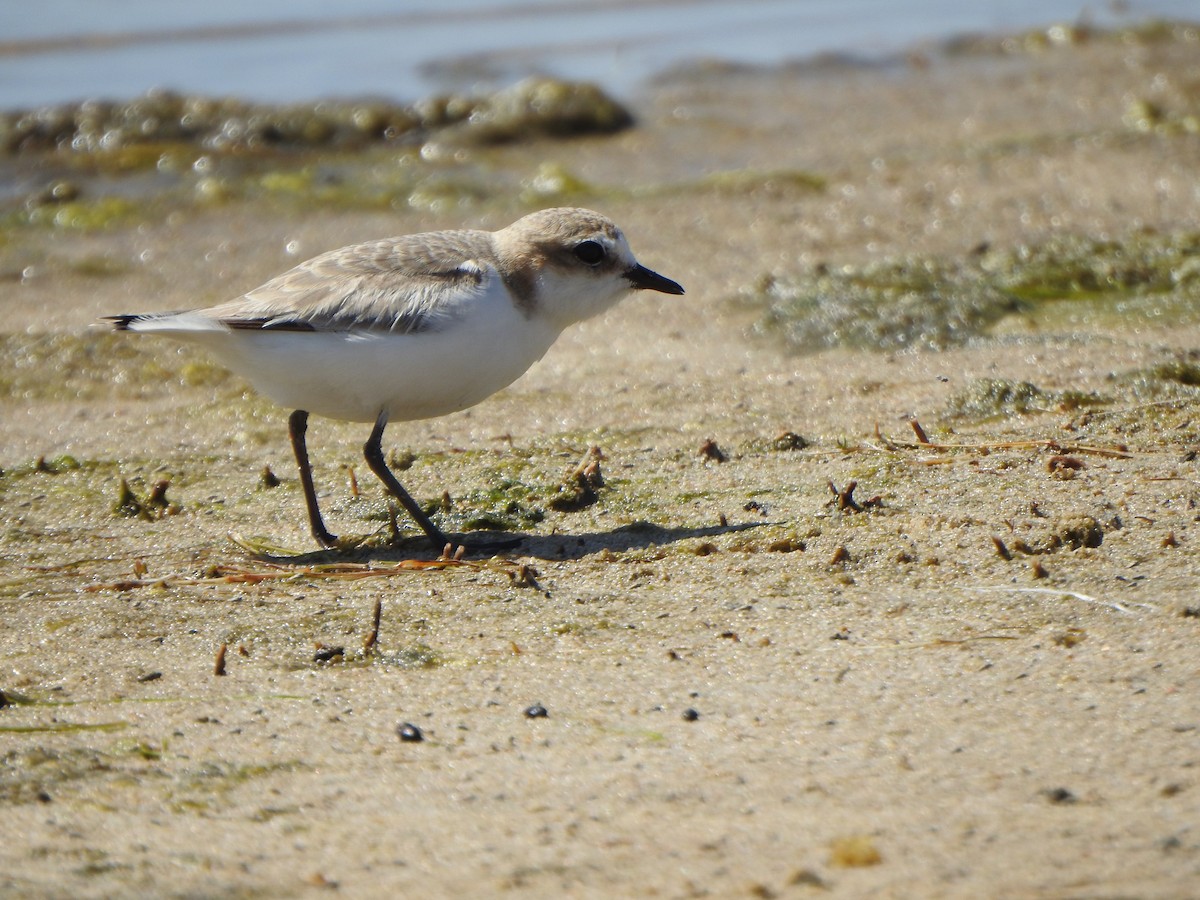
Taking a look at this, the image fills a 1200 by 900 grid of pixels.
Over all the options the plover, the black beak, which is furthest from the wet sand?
the black beak

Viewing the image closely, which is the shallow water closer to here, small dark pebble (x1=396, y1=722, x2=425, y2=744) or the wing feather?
the wing feather

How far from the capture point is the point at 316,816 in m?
3.16

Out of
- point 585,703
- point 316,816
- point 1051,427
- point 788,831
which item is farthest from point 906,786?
point 1051,427

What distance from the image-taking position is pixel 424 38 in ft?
55.0

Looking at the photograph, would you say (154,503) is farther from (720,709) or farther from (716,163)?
(716,163)

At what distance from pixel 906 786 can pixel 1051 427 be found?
2723 millimetres

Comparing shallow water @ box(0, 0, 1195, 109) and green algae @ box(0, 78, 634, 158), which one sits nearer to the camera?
green algae @ box(0, 78, 634, 158)

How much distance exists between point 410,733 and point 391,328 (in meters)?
1.83

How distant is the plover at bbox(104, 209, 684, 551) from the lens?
4957mm

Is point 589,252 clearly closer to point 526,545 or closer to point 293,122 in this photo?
point 526,545

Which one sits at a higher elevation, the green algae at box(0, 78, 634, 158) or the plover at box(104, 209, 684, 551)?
the green algae at box(0, 78, 634, 158)

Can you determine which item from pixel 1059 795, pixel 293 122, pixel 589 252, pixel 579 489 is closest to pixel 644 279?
pixel 589 252

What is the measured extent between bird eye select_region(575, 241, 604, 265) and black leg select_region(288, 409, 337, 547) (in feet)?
3.85

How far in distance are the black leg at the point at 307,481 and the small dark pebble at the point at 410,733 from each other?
1.60 metres
